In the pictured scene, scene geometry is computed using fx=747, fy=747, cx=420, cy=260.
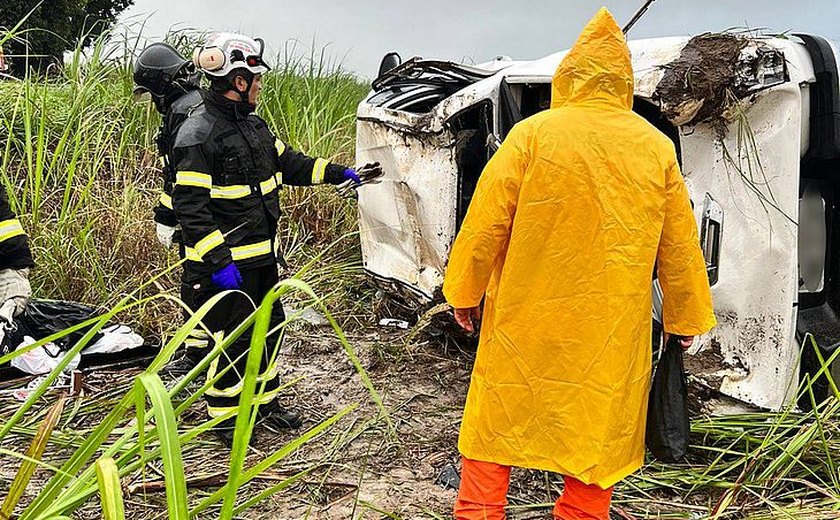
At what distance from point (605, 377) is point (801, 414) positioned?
38.4 inches

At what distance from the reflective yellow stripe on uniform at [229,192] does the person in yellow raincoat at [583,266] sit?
4.45 feet

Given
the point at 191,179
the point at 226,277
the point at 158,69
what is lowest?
the point at 226,277

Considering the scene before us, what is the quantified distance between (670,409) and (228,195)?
2.06m

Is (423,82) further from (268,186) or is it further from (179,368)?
(179,368)

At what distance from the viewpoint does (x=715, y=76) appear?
8.33 feet

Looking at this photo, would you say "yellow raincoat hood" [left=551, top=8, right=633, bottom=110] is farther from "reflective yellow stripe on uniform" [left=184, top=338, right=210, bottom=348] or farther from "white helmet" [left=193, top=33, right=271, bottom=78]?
"reflective yellow stripe on uniform" [left=184, top=338, right=210, bottom=348]

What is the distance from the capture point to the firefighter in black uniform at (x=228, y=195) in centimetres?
321

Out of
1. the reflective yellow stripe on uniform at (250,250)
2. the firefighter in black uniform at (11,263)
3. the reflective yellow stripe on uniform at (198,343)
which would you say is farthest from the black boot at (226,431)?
the firefighter in black uniform at (11,263)

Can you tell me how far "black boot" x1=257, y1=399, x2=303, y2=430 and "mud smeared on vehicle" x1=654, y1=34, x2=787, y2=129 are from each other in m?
2.18

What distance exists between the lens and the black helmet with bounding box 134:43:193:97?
395cm

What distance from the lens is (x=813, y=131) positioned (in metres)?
2.63

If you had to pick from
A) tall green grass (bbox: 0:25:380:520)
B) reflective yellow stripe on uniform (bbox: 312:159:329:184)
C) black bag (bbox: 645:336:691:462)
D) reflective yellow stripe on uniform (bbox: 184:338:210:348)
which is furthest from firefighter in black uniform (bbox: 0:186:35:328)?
black bag (bbox: 645:336:691:462)

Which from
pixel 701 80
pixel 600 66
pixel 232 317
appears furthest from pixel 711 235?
pixel 232 317

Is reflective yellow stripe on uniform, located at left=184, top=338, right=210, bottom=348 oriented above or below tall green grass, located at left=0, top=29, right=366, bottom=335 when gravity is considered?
below
